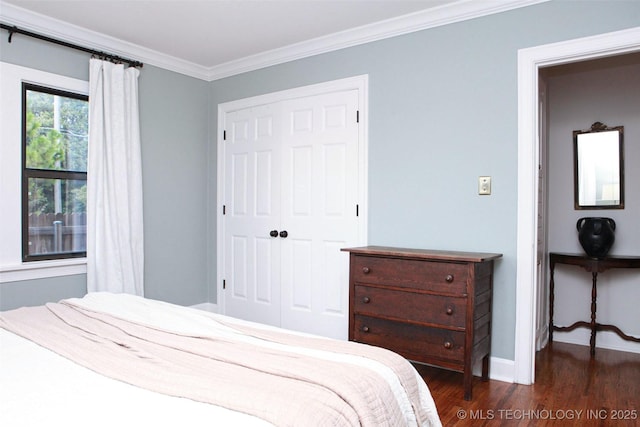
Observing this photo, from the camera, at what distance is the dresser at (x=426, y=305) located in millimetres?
2654

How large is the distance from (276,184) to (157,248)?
1.24 m

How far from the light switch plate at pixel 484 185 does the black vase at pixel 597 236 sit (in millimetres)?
1296

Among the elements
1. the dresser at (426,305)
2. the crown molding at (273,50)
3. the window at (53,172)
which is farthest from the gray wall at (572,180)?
the window at (53,172)

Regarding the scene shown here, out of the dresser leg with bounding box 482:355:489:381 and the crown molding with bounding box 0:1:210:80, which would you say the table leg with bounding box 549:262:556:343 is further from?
the crown molding with bounding box 0:1:210:80

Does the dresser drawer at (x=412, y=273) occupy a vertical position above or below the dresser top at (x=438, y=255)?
below

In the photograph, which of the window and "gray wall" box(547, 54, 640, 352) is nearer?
the window

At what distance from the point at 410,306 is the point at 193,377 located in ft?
6.00

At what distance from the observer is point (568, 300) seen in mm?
3965

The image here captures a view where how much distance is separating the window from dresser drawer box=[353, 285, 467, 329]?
233cm

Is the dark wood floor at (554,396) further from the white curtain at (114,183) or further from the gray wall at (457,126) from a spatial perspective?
the white curtain at (114,183)

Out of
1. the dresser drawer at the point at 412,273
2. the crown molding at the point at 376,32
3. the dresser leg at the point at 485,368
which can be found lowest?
the dresser leg at the point at 485,368

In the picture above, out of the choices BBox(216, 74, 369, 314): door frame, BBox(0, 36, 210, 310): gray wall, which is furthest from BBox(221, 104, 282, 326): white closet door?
BBox(0, 36, 210, 310): gray wall

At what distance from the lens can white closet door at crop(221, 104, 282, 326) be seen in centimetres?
410

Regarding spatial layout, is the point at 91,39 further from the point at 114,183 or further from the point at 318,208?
the point at 318,208
